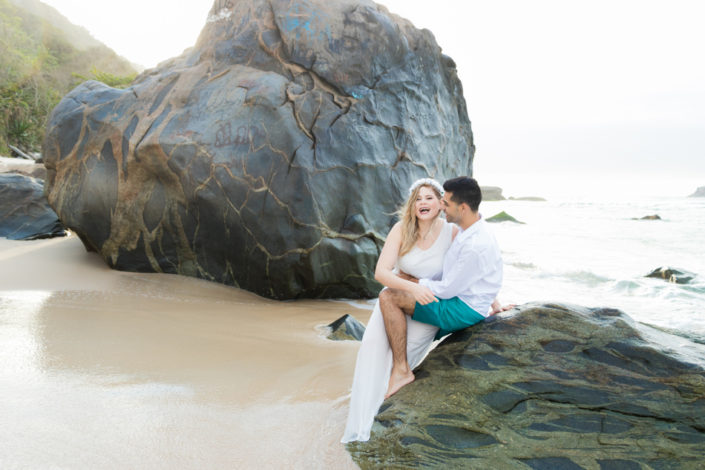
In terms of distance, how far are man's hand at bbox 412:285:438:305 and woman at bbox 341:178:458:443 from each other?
2 centimetres

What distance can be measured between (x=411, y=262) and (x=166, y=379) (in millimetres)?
1591

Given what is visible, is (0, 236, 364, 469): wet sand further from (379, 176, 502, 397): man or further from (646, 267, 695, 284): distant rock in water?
(646, 267, 695, 284): distant rock in water

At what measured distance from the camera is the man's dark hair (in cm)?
284

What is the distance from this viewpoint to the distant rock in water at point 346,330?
4.21 metres

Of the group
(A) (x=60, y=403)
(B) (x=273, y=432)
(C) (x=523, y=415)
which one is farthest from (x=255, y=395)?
(C) (x=523, y=415)

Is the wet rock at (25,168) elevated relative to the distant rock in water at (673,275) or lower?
elevated

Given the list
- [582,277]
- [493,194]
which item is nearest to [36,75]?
[582,277]

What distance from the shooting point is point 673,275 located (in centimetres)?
821

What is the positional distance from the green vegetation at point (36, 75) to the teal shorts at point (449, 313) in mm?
21836

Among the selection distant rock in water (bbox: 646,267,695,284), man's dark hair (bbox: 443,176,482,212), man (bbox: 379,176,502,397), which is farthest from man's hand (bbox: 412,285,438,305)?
distant rock in water (bbox: 646,267,695,284)

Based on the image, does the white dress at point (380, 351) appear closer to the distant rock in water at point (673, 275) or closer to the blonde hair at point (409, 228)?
the blonde hair at point (409, 228)

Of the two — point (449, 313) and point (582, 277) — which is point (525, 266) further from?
point (449, 313)

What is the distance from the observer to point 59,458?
2166mm

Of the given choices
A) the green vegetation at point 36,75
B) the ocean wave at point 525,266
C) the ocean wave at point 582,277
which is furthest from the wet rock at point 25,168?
the ocean wave at point 582,277
